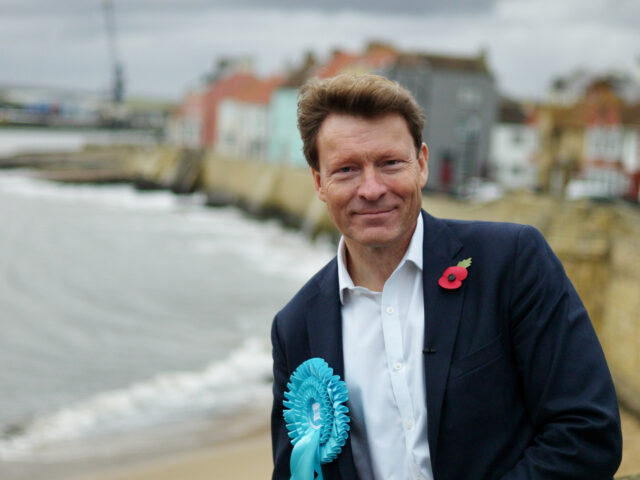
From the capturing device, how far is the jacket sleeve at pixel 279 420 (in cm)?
200

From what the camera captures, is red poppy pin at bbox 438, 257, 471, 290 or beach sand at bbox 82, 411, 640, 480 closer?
red poppy pin at bbox 438, 257, 471, 290

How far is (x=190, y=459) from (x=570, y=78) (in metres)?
52.7

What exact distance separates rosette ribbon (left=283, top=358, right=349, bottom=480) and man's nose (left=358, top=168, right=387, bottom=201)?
0.45m

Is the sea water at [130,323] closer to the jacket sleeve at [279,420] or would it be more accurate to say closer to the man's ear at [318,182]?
the jacket sleeve at [279,420]

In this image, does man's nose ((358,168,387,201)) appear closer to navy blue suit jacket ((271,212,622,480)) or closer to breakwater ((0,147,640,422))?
navy blue suit jacket ((271,212,622,480))

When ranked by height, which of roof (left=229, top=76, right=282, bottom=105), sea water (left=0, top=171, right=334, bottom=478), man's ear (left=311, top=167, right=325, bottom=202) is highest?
man's ear (left=311, top=167, right=325, bottom=202)

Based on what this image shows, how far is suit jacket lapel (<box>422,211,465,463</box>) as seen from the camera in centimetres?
172

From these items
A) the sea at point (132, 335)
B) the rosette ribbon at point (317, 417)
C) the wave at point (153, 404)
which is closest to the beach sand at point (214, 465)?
the sea at point (132, 335)

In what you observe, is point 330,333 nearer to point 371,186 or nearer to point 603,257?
point 371,186

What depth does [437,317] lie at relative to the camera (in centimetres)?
178

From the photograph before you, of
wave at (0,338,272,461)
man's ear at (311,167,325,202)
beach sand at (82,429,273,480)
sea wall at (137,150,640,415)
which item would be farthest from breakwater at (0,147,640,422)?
man's ear at (311,167,325,202)

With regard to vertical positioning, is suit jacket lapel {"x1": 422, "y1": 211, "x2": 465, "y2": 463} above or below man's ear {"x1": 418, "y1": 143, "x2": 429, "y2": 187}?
below

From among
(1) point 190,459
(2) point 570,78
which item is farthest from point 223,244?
(2) point 570,78

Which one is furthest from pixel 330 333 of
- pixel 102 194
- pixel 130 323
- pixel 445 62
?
pixel 102 194
